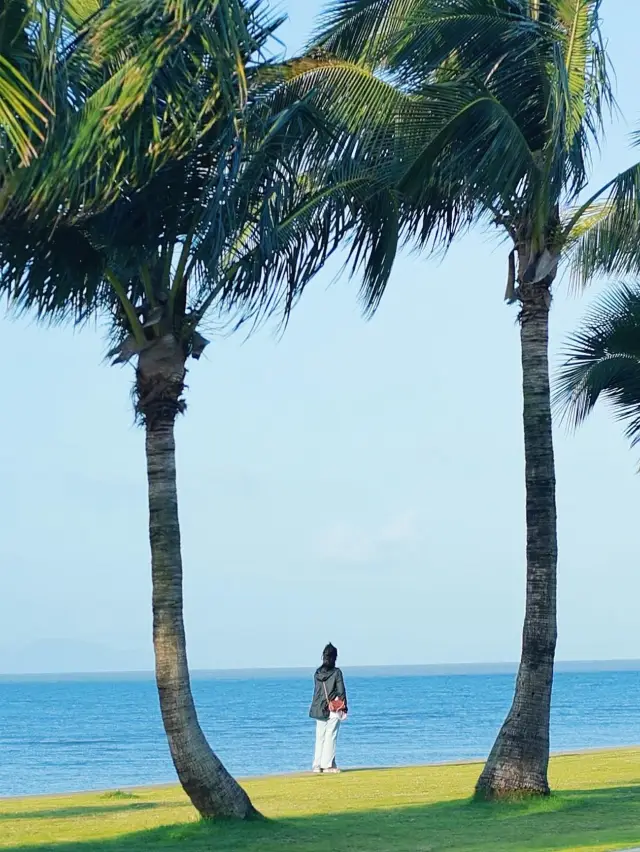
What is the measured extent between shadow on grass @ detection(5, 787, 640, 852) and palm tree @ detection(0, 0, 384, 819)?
1.92ft

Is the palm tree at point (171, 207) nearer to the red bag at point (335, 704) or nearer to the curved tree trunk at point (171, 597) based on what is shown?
the curved tree trunk at point (171, 597)

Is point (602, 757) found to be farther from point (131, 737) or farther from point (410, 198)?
point (131, 737)

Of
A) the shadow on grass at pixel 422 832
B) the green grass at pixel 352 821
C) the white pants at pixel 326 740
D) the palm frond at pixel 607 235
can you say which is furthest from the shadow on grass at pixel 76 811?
the palm frond at pixel 607 235

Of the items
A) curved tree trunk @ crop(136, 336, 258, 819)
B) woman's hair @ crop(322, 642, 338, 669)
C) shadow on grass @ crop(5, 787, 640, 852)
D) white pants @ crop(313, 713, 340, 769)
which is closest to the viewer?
shadow on grass @ crop(5, 787, 640, 852)

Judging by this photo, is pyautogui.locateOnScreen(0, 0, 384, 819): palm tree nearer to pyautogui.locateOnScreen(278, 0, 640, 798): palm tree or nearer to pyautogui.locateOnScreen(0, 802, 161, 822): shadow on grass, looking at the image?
pyautogui.locateOnScreen(278, 0, 640, 798): palm tree

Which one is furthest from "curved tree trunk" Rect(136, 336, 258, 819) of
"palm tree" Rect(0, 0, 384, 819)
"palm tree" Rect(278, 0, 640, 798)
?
"palm tree" Rect(278, 0, 640, 798)

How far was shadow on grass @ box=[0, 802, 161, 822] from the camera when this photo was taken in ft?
43.5

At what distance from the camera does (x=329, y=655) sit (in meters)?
17.1

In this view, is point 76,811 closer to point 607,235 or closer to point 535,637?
point 535,637

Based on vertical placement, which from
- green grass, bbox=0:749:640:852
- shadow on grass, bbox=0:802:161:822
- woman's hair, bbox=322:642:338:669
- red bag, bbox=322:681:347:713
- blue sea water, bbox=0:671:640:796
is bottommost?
blue sea water, bbox=0:671:640:796

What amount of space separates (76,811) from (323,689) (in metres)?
4.46

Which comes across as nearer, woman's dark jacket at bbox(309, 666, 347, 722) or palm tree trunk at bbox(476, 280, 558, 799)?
palm tree trunk at bbox(476, 280, 558, 799)

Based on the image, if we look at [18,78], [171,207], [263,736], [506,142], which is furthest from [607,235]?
[263,736]

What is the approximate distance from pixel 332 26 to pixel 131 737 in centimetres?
5244
